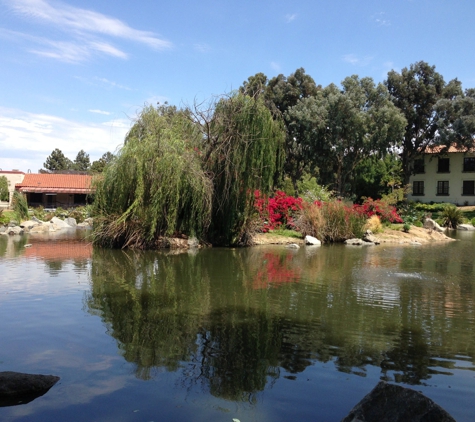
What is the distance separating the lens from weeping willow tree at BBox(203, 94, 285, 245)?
1761 cm

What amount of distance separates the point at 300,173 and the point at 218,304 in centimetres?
3250

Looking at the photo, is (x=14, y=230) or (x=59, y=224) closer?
(x=14, y=230)

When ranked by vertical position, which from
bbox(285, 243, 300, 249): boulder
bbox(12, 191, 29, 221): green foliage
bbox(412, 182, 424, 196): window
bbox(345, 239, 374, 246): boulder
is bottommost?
bbox(285, 243, 300, 249): boulder

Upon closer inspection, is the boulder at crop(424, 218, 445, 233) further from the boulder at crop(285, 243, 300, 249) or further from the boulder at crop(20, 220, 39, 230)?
the boulder at crop(20, 220, 39, 230)

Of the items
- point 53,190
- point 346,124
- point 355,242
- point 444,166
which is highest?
point 346,124

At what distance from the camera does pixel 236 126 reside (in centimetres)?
1772

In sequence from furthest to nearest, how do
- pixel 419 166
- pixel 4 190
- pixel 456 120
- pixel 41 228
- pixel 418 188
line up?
pixel 4 190 < pixel 418 188 < pixel 419 166 < pixel 456 120 < pixel 41 228

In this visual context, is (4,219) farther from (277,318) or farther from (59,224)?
(277,318)

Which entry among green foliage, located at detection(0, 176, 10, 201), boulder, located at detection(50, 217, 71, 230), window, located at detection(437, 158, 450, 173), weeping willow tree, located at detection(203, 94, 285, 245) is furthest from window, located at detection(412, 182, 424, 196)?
green foliage, located at detection(0, 176, 10, 201)

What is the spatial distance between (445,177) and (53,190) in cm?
3712

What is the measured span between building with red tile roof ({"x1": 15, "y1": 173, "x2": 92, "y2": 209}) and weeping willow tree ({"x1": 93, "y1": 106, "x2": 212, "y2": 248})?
27024 mm

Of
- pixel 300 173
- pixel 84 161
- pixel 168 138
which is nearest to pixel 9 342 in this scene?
pixel 168 138

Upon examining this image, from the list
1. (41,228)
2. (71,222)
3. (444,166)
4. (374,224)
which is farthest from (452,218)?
(41,228)

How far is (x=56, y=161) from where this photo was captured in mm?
78438
